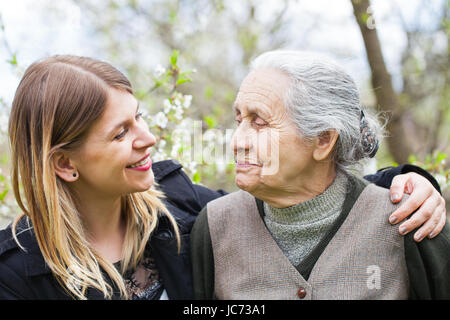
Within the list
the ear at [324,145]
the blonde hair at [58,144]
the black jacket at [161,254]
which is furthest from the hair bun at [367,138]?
the blonde hair at [58,144]

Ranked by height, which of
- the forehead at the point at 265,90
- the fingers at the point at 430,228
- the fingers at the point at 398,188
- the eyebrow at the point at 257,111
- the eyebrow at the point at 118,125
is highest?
the forehead at the point at 265,90

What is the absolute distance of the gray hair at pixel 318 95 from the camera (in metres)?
1.80

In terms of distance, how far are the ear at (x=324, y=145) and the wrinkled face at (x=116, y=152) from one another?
72 centimetres

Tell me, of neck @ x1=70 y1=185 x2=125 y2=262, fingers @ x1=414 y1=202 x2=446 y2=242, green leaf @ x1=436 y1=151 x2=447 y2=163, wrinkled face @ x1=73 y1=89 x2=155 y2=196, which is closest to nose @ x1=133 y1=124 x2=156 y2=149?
wrinkled face @ x1=73 y1=89 x2=155 y2=196

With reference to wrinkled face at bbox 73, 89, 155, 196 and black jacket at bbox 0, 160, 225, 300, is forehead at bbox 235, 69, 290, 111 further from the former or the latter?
black jacket at bbox 0, 160, 225, 300

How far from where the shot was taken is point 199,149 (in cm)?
Answer: 331

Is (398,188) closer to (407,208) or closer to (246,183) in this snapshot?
(407,208)

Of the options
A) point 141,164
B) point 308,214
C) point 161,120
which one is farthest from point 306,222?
point 161,120

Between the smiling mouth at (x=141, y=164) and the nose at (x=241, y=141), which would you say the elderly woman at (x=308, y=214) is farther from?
the smiling mouth at (x=141, y=164)

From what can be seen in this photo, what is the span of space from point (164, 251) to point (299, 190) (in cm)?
67
